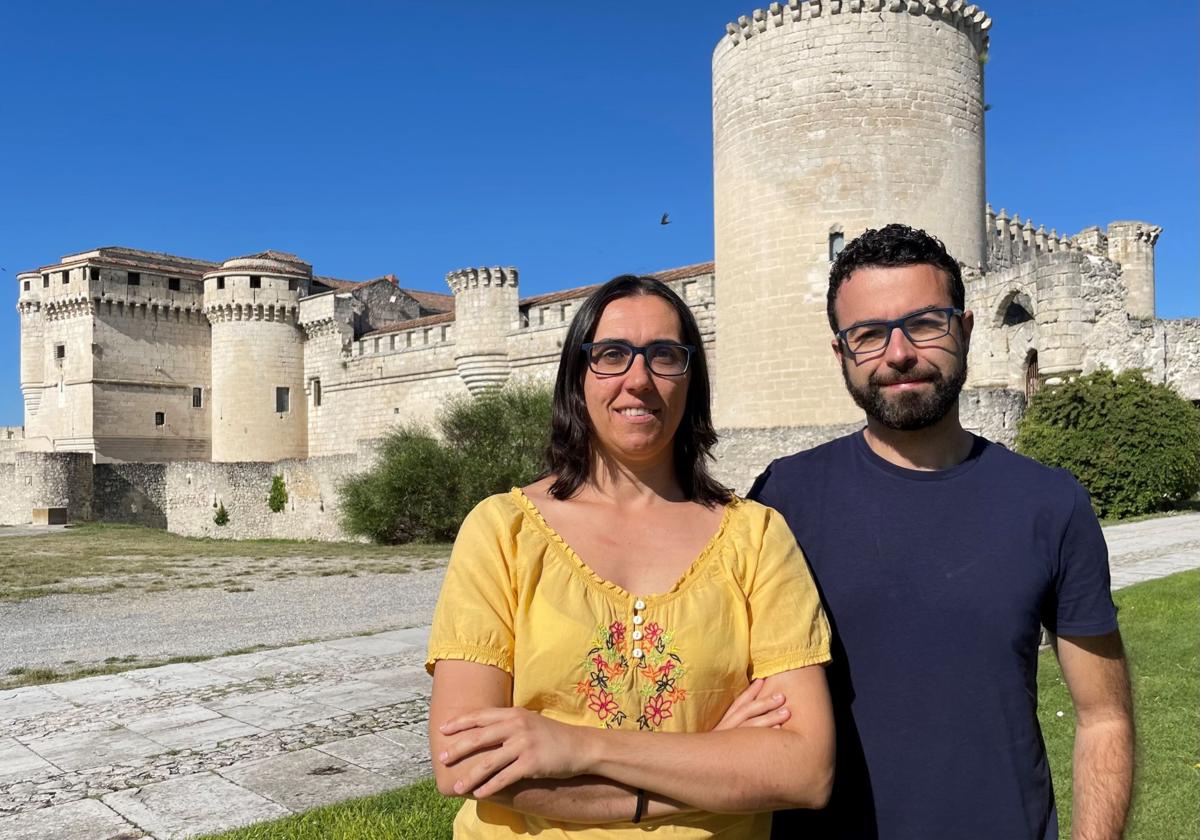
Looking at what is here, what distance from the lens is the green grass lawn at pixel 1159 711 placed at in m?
3.73

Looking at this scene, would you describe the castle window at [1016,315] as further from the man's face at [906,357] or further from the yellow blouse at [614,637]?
the yellow blouse at [614,637]

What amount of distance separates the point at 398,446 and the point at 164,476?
1407 centimetres

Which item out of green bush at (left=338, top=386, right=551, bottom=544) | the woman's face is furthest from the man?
green bush at (left=338, top=386, right=551, bottom=544)

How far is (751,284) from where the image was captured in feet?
53.9

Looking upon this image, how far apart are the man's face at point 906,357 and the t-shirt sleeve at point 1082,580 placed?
319mm

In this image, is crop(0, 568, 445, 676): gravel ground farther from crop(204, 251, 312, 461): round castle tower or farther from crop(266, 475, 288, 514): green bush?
crop(204, 251, 312, 461): round castle tower

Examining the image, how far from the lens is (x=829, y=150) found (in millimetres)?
15703

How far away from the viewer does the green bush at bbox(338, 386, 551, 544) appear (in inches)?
805

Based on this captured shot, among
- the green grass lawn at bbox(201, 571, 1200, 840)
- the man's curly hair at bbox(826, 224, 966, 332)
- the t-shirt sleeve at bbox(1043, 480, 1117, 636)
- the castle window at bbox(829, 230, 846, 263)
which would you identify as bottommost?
the green grass lawn at bbox(201, 571, 1200, 840)

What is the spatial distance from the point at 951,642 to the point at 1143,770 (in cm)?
256

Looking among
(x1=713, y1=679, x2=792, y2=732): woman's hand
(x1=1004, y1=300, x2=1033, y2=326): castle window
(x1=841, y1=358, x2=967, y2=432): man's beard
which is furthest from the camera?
(x1=1004, y1=300, x2=1033, y2=326): castle window

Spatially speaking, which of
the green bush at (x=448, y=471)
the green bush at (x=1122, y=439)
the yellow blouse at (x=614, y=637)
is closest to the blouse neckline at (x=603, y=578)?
the yellow blouse at (x=614, y=637)

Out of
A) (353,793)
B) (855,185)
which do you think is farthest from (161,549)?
(353,793)

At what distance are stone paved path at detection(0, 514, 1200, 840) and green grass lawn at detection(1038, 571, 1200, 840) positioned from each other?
3.01m
